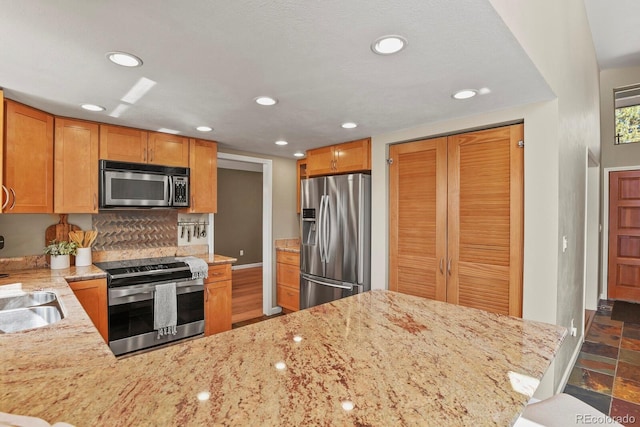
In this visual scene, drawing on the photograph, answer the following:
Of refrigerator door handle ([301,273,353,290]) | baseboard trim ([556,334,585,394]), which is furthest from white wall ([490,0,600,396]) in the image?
refrigerator door handle ([301,273,353,290])

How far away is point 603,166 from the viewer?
5.05m

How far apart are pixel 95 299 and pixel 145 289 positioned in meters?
0.35

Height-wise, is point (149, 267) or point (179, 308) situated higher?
point (149, 267)

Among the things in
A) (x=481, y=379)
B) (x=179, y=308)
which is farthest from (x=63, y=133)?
(x=481, y=379)

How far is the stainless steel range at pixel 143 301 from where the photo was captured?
8.58 ft

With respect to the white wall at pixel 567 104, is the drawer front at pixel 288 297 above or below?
below

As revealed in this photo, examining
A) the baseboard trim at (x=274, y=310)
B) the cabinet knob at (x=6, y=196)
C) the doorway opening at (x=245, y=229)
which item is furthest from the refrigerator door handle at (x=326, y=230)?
the cabinet knob at (x=6, y=196)

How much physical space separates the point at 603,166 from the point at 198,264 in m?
6.00

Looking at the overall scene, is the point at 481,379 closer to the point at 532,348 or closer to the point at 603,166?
the point at 532,348

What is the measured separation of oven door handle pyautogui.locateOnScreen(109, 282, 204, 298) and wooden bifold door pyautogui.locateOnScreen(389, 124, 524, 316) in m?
1.86

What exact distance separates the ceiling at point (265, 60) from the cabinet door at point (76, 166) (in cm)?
17

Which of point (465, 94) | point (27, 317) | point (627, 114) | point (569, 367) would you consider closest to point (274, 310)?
point (27, 317)

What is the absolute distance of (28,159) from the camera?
2408mm

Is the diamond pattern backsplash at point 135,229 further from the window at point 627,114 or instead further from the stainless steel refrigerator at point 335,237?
the window at point 627,114
